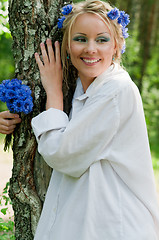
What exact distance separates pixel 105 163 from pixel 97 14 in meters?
0.89

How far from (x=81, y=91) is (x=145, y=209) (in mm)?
866

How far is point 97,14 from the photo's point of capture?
2.04m

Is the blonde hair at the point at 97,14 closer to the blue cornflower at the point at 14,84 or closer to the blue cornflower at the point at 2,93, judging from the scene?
the blue cornflower at the point at 14,84

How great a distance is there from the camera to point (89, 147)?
1.90 meters

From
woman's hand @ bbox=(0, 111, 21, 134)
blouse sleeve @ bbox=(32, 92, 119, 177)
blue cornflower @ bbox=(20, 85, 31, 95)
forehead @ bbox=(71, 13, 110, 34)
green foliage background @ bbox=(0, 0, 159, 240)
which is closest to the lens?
blouse sleeve @ bbox=(32, 92, 119, 177)

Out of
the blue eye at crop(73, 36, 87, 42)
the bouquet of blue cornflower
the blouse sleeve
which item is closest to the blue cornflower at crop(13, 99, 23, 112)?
the bouquet of blue cornflower

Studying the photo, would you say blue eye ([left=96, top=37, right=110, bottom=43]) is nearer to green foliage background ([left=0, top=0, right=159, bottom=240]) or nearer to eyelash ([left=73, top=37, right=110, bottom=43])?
eyelash ([left=73, top=37, right=110, bottom=43])

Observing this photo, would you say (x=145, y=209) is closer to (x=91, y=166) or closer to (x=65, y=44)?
(x=91, y=166)

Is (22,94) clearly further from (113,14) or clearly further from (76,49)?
(113,14)

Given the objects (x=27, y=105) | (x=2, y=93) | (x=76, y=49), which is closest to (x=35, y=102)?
(x=27, y=105)

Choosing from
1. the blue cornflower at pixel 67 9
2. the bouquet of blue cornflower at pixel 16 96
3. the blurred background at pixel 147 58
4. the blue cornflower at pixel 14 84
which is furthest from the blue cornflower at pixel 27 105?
the blurred background at pixel 147 58

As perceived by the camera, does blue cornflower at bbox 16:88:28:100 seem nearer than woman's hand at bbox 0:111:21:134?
Yes

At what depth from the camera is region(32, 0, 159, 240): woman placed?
189 centimetres

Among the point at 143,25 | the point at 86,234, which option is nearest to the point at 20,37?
the point at 86,234
